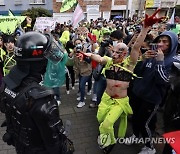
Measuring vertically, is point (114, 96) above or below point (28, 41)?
below

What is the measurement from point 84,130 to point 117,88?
1380 mm

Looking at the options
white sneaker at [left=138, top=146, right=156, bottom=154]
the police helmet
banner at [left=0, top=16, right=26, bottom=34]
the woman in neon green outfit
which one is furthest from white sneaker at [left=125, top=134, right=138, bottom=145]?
banner at [left=0, top=16, right=26, bottom=34]

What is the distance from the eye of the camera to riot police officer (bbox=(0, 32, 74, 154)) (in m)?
1.91

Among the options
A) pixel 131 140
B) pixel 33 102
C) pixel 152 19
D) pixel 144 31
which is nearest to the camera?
pixel 33 102

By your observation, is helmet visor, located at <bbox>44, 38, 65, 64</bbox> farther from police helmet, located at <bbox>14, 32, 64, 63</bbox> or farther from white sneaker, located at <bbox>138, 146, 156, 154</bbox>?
white sneaker, located at <bbox>138, 146, 156, 154</bbox>

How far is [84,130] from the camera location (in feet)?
14.9

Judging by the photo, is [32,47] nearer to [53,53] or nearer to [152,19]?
[53,53]

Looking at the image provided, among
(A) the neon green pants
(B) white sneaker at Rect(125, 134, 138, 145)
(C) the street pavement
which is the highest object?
(A) the neon green pants

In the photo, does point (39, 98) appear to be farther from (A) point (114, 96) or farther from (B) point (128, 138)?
(B) point (128, 138)

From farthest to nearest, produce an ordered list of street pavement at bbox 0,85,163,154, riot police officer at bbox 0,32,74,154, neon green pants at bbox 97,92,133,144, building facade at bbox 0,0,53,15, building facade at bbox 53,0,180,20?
building facade at bbox 53,0,180,20 < building facade at bbox 0,0,53,15 < street pavement at bbox 0,85,163,154 < neon green pants at bbox 97,92,133,144 < riot police officer at bbox 0,32,74,154

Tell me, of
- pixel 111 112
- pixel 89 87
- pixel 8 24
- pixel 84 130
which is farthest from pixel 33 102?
pixel 8 24

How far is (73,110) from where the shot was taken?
17.7ft

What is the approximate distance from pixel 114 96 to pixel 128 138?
3.34 ft

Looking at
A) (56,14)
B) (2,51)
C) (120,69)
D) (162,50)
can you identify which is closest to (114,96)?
(120,69)
